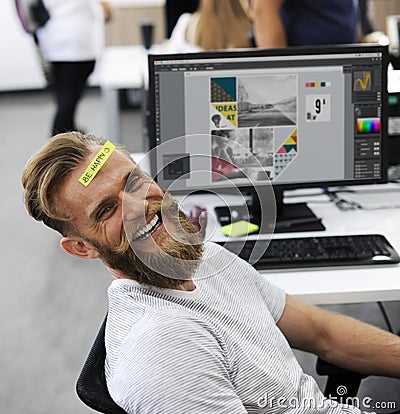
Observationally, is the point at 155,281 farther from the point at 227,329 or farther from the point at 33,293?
the point at 33,293

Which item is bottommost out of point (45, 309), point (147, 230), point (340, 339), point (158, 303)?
point (45, 309)

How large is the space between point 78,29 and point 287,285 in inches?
119

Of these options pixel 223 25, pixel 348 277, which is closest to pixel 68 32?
pixel 223 25

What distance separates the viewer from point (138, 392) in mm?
1130

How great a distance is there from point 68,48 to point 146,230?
3276 mm

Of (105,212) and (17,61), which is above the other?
(105,212)

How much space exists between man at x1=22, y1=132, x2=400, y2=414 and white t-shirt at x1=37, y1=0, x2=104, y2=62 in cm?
310

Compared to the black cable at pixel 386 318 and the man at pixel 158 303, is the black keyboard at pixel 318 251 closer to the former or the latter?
the man at pixel 158 303

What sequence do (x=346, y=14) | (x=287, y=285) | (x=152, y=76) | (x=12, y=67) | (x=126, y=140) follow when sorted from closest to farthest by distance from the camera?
(x=287, y=285)
(x=152, y=76)
(x=346, y=14)
(x=126, y=140)
(x=12, y=67)

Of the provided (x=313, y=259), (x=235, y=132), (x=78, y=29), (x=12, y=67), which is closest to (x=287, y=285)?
(x=313, y=259)

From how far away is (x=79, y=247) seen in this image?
53.6 inches

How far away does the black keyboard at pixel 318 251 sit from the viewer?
1787mm

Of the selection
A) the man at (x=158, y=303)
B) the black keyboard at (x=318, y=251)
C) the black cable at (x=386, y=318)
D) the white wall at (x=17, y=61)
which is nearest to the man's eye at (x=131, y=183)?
the man at (x=158, y=303)

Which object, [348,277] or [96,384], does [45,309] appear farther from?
[96,384]
